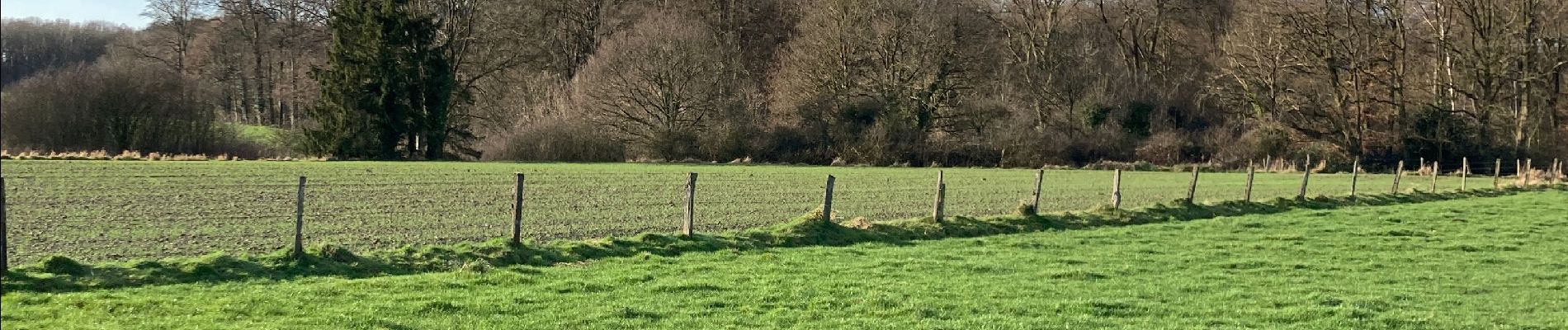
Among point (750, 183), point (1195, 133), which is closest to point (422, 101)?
point (750, 183)

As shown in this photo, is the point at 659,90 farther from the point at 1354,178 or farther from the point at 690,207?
the point at 690,207

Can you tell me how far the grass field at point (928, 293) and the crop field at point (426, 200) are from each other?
3591 mm

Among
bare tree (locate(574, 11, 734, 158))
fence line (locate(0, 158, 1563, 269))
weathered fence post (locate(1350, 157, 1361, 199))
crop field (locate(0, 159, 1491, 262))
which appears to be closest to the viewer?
fence line (locate(0, 158, 1563, 269))

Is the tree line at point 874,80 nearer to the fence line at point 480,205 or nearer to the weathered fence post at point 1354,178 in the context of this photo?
the weathered fence post at point 1354,178

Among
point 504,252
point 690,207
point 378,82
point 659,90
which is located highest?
point 659,90

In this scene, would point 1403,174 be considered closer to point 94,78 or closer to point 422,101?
point 422,101

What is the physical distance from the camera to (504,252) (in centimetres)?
1412

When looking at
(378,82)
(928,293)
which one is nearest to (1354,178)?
(928,293)

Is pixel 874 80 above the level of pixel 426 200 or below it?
above

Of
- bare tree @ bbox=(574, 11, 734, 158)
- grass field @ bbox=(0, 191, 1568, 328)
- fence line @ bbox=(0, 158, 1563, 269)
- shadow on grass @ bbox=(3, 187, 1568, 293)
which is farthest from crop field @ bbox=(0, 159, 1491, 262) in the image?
bare tree @ bbox=(574, 11, 734, 158)

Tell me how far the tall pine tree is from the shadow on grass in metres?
41.3

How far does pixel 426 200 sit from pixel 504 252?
36.8 feet

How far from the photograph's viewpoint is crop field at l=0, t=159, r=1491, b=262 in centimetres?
1570

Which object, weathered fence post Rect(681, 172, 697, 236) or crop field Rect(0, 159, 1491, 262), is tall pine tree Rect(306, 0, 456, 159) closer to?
crop field Rect(0, 159, 1491, 262)
